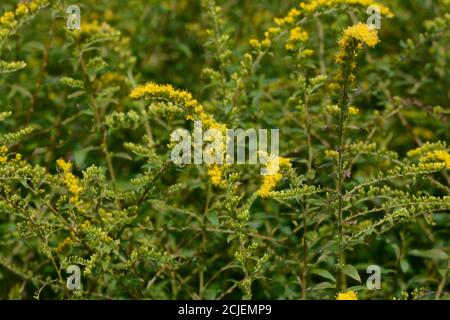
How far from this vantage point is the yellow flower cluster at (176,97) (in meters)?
2.99

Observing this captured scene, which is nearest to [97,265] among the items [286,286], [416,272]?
[286,286]

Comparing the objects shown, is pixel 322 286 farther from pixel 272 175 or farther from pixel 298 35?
pixel 298 35

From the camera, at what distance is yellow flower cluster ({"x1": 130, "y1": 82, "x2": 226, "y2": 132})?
2990mm

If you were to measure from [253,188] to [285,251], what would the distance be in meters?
0.41

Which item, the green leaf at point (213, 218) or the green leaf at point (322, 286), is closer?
the green leaf at point (322, 286)

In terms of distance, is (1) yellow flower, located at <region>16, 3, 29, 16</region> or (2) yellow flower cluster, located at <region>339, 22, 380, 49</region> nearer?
(2) yellow flower cluster, located at <region>339, 22, 380, 49</region>

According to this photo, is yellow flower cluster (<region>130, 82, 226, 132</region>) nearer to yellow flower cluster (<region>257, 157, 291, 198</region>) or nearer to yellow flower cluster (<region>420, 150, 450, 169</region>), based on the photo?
yellow flower cluster (<region>257, 157, 291, 198</region>)

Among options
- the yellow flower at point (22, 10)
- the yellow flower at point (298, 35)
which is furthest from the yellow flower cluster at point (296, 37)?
the yellow flower at point (22, 10)

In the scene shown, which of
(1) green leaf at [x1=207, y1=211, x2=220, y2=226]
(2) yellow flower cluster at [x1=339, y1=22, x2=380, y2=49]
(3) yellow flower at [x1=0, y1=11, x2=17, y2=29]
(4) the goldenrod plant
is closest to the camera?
(2) yellow flower cluster at [x1=339, y1=22, x2=380, y2=49]

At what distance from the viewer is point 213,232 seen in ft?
12.4

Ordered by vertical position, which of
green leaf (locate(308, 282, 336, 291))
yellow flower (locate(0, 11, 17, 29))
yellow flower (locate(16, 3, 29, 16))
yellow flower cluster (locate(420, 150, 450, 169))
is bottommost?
green leaf (locate(308, 282, 336, 291))

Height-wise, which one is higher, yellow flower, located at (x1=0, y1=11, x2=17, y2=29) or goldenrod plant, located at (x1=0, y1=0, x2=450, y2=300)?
yellow flower, located at (x1=0, y1=11, x2=17, y2=29)

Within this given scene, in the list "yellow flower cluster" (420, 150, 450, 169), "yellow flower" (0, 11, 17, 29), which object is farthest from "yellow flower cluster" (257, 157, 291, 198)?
"yellow flower" (0, 11, 17, 29)

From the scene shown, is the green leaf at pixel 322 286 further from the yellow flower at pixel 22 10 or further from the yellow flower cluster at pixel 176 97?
the yellow flower at pixel 22 10
